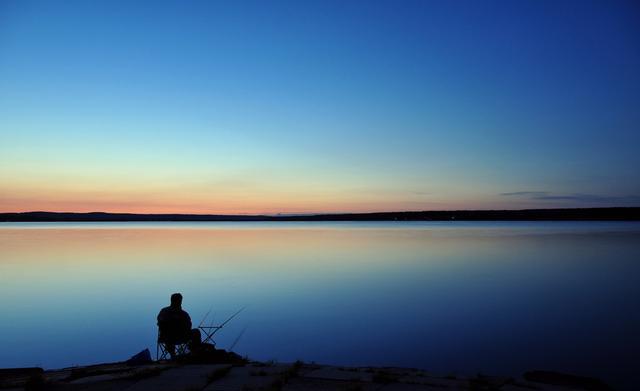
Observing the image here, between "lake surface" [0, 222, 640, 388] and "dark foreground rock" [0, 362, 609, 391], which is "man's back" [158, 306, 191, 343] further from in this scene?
"lake surface" [0, 222, 640, 388]

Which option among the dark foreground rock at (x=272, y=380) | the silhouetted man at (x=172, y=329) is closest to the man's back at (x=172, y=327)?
the silhouetted man at (x=172, y=329)

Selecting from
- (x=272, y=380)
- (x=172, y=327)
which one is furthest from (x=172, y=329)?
(x=272, y=380)

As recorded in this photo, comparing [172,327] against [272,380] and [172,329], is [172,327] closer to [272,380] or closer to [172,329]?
[172,329]

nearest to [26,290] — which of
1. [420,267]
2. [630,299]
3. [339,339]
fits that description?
[339,339]

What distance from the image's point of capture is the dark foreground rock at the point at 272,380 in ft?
22.3

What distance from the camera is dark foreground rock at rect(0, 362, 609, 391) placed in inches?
267

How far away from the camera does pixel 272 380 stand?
23.5ft

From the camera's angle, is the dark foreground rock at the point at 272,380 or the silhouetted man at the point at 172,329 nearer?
the dark foreground rock at the point at 272,380

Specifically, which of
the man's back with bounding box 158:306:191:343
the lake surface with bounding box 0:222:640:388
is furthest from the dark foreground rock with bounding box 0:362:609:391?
the lake surface with bounding box 0:222:640:388

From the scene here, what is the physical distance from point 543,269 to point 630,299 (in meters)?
10.2

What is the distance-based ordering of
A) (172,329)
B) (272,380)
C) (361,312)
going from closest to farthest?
(272,380) < (172,329) < (361,312)

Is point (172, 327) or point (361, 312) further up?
point (172, 327)

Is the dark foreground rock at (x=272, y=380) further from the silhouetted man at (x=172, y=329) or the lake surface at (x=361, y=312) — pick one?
the lake surface at (x=361, y=312)

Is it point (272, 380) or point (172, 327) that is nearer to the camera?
point (272, 380)
